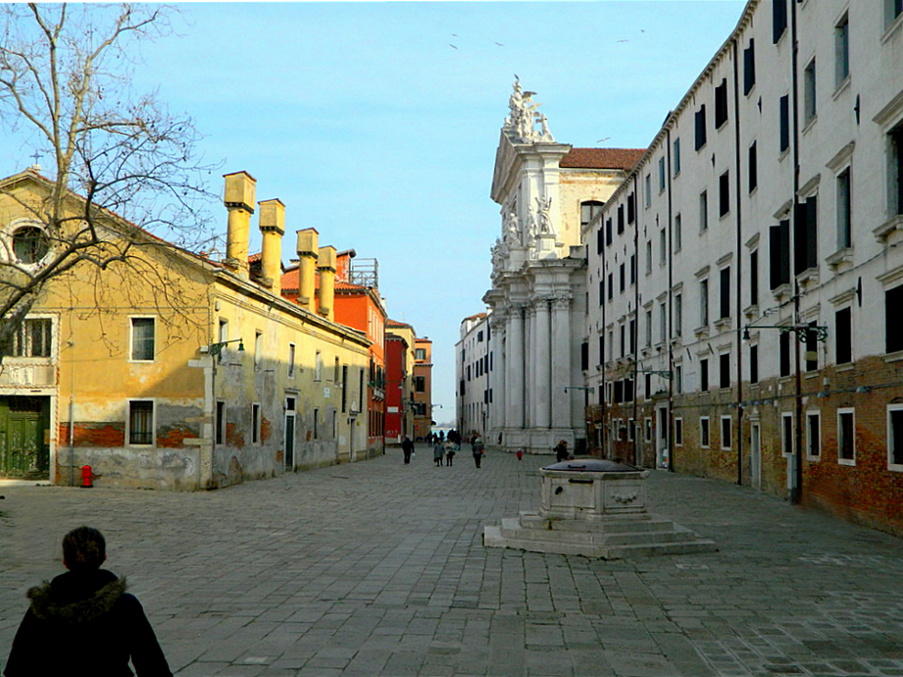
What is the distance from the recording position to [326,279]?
1698 inches

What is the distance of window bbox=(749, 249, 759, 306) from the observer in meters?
25.0

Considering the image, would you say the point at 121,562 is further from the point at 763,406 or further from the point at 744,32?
the point at 744,32

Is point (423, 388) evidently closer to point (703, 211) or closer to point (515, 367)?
point (515, 367)

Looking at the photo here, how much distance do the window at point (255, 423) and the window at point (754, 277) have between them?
1442 centimetres

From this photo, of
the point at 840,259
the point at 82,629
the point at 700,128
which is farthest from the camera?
the point at 700,128

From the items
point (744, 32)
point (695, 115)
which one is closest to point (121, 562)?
point (744, 32)

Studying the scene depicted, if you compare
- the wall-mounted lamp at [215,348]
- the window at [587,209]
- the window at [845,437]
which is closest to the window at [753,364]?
the window at [845,437]

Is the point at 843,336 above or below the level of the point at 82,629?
above

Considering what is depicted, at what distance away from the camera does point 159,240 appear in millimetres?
23828

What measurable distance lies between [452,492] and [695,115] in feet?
48.7

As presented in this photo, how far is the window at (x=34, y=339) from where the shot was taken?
2539 cm

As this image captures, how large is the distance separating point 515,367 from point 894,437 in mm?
48456

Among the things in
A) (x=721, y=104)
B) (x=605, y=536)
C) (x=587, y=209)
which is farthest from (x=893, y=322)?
(x=587, y=209)

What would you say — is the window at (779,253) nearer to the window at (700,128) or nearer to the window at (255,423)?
the window at (700,128)
